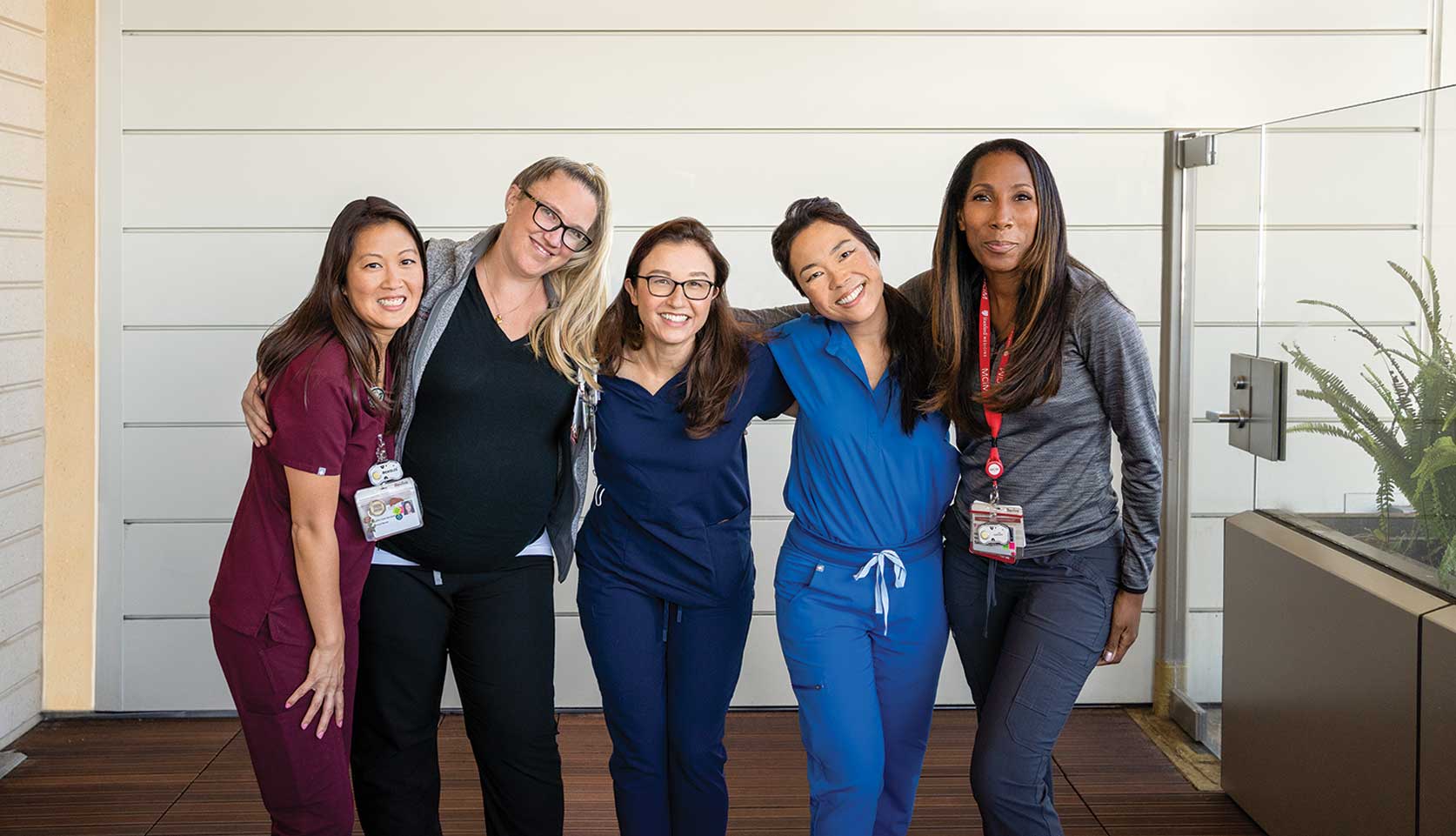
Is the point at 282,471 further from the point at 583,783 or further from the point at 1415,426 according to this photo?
the point at 1415,426

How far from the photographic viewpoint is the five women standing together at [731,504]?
2398 millimetres

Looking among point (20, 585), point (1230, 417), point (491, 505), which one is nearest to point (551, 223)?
point (491, 505)

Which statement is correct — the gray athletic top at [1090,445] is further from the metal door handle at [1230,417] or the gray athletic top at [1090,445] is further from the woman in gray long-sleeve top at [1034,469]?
the metal door handle at [1230,417]

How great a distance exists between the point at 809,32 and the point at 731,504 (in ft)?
6.46

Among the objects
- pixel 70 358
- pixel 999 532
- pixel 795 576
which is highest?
pixel 70 358

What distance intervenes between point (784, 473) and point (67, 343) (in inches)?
91.6

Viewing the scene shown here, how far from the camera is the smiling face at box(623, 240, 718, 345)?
2469mm

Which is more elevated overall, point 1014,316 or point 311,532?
point 1014,316

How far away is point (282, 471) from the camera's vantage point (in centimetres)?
226

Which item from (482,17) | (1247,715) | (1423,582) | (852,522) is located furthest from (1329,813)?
(482,17)

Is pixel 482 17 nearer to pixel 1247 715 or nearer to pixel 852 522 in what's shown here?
pixel 852 522

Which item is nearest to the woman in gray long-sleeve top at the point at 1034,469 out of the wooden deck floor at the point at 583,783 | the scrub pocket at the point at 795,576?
the scrub pocket at the point at 795,576

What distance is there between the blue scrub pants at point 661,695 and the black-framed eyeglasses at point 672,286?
0.60 meters

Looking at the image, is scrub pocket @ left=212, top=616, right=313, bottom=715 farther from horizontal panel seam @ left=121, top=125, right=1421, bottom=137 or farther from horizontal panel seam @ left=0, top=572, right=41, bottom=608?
horizontal panel seam @ left=121, top=125, right=1421, bottom=137
